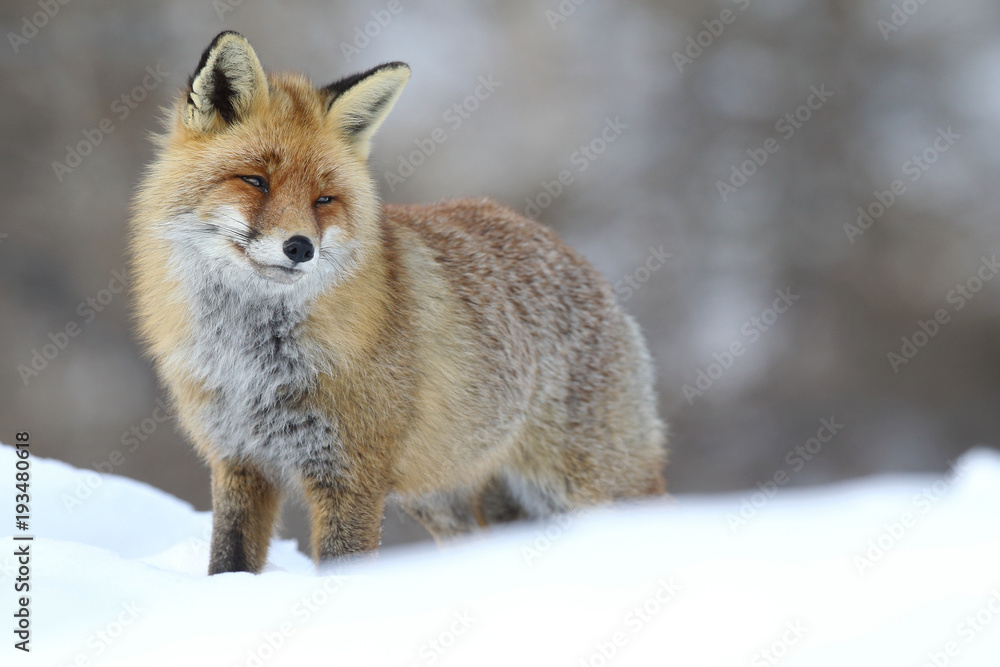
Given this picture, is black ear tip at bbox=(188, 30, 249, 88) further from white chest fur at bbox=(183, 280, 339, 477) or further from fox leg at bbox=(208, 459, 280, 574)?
fox leg at bbox=(208, 459, 280, 574)

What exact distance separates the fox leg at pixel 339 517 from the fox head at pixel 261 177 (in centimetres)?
78

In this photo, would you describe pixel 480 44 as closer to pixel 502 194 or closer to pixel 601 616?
pixel 502 194

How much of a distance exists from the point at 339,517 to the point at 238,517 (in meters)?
0.49

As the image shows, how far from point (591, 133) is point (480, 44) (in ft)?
5.74

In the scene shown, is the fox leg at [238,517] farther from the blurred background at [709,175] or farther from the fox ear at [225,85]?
the blurred background at [709,175]

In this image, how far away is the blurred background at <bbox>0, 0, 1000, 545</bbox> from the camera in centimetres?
964

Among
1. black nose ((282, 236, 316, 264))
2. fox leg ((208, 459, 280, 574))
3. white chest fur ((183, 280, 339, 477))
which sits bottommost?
fox leg ((208, 459, 280, 574))

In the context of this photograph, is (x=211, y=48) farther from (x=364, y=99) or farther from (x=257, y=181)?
(x=364, y=99)

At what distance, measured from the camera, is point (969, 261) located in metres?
10.2

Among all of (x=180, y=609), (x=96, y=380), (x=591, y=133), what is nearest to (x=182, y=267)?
(x=180, y=609)

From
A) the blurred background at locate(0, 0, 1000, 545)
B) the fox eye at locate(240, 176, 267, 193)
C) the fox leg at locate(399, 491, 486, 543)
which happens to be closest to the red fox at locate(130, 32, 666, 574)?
the fox eye at locate(240, 176, 267, 193)

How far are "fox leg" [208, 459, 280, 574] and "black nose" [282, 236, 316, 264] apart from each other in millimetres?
995

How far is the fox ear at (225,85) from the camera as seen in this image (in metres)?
3.20

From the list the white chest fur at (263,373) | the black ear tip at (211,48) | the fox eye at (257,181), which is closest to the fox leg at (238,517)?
the white chest fur at (263,373)
